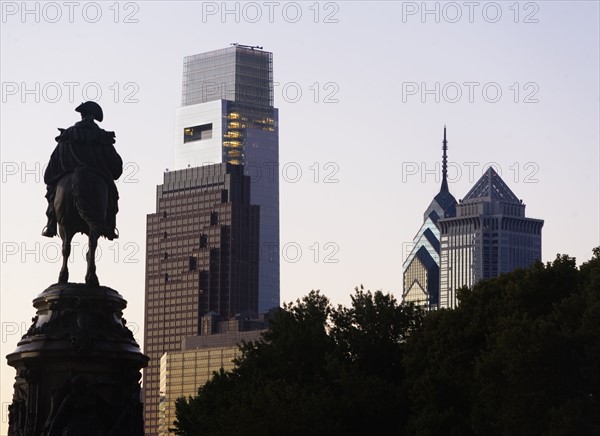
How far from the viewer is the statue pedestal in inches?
1391

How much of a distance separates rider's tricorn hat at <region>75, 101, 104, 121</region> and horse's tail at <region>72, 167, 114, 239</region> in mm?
1542

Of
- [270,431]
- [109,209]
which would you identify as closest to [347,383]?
[270,431]

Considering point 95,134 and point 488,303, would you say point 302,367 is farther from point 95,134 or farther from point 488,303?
point 95,134

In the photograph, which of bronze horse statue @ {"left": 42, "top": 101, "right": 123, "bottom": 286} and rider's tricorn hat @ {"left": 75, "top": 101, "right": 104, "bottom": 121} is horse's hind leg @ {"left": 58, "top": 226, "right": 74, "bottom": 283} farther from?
rider's tricorn hat @ {"left": 75, "top": 101, "right": 104, "bottom": 121}

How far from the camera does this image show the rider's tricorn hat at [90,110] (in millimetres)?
37906

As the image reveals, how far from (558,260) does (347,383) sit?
9.83m

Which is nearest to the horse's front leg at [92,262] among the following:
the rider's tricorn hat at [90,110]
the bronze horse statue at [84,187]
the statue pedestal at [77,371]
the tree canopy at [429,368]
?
the bronze horse statue at [84,187]

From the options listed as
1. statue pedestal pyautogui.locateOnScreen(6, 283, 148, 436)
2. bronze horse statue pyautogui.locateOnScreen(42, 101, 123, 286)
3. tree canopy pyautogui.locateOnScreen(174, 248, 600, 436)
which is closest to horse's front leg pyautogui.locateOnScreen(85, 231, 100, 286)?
bronze horse statue pyautogui.locateOnScreen(42, 101, 123, 286)

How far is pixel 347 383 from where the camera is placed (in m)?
68.5

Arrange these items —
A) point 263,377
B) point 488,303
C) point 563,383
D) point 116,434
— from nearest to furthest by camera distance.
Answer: point 116,434, point 563,383, point 488,303, point 263,377

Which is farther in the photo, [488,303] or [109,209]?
[488,303]

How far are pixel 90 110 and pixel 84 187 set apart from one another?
2.00 meters

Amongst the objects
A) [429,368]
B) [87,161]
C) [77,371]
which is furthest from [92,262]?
[429,368]

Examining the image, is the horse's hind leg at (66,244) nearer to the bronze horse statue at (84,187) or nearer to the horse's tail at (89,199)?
the bronze horse statue at (84,187)
